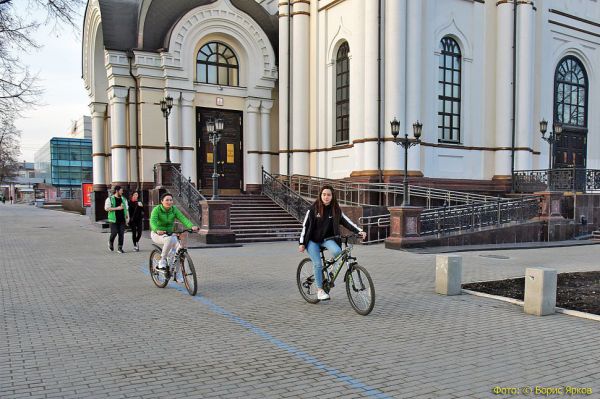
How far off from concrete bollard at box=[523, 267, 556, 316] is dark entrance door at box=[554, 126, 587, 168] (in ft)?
66.8

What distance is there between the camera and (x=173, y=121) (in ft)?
71.9

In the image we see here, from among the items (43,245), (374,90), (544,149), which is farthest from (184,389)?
(544,149)

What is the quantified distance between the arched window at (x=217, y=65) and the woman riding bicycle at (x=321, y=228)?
17.4 metres

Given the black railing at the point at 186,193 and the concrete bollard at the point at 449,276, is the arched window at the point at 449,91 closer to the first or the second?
the black railing at the point at 186,193

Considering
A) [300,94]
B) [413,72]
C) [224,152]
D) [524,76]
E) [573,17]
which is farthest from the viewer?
[573,17]

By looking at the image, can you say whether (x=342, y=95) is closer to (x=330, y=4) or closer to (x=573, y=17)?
(x=330, y=4)

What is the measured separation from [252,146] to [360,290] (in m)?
17.9

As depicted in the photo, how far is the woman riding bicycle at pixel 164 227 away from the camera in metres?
8.39

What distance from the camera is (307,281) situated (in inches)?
302

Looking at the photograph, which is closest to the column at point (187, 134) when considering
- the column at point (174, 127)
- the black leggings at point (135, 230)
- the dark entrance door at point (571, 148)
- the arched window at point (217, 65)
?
the column at point (174, 127)

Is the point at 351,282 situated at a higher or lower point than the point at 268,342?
higher

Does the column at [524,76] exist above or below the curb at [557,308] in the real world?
above

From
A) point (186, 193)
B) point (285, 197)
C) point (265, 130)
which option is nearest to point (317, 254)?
point (186, 193)

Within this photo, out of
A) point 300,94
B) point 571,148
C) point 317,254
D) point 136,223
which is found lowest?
point 136,223
